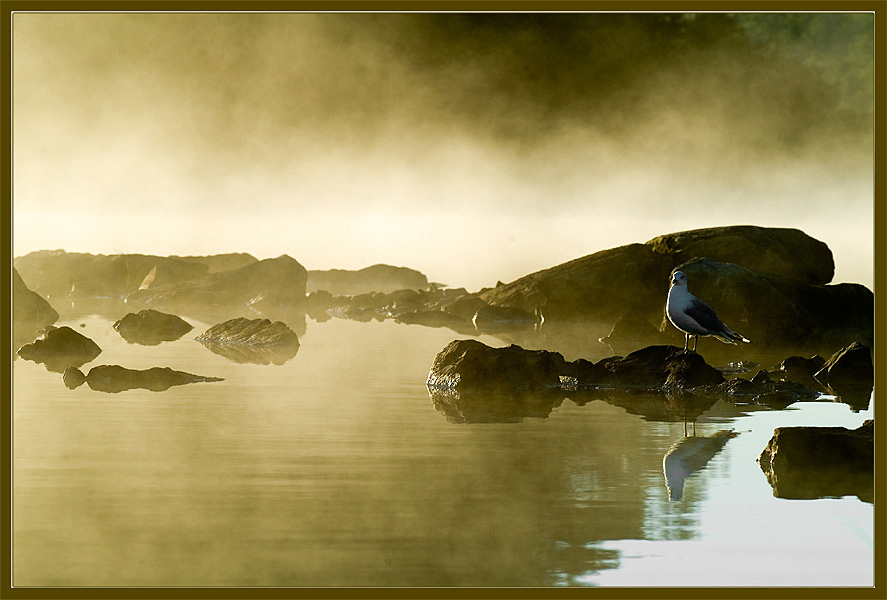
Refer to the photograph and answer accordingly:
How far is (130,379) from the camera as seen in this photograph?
16.2m

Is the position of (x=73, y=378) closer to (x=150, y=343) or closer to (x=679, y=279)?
(x=679, y=279)

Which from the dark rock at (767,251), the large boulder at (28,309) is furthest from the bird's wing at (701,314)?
the large boulder at (28,309)

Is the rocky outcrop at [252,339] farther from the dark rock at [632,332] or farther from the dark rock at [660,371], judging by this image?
the dark rock at [660,371]

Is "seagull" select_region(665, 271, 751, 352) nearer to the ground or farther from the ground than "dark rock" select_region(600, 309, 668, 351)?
nearer to the ground

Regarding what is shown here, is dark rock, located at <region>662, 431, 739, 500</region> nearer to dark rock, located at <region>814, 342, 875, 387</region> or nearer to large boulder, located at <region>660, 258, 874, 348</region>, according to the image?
dark rock, located at <region>814, 342, 875, 387</region>

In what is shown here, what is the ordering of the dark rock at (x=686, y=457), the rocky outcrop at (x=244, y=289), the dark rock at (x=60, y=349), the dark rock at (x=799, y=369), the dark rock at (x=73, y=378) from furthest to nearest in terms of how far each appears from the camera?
the rocky outcrop at (x=244, y=289) < the dark rock at (x=60, y=349) < the dark rock at (x=799, y=369) < the dark rock at (x=73, y=378) < the dark rock at (x=686, y=457)

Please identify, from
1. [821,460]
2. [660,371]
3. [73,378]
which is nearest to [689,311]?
[660,371]

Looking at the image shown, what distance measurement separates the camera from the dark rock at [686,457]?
8594 mm

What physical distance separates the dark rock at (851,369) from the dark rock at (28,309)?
26.8 meters

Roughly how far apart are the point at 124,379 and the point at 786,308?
15665mm

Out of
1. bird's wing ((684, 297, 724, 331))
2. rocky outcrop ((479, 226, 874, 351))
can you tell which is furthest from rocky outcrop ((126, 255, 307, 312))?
bird's wing ((684, 297, 724, 331))

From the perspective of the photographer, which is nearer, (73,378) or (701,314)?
(701,314)

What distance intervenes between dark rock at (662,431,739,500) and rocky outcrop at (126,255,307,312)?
4626 cm

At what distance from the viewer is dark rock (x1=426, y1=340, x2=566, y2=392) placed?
15.6 meters
